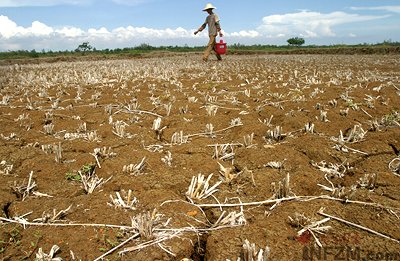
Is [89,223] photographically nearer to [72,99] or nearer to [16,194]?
[16,194]

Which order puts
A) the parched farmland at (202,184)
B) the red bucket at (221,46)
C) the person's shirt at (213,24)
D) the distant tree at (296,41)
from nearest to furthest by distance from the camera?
the parched farmland at (202,184), the person's shirt at (213,24), the red bucket at (221,46), the distant tree at (296,41)

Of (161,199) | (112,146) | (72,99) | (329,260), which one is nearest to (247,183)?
A: (161,199)

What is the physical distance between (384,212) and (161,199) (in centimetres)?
128

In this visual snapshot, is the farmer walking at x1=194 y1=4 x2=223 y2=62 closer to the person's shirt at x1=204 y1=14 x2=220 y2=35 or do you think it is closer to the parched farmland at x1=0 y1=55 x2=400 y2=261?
the person's shirt at x1=204 y1=14 x2=220 y2=35

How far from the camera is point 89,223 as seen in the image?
177cm

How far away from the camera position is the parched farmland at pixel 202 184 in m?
1.62

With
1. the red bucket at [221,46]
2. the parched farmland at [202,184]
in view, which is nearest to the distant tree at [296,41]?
the red bucket at [221,46]

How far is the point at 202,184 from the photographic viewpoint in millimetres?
2150

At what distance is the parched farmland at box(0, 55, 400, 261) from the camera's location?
1.62 m

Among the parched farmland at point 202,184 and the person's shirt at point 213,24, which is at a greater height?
the person's shirt at point 213,24

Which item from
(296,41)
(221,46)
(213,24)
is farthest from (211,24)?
(296,41)

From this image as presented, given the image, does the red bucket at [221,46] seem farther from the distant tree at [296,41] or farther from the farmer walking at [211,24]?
the distant tree at [296,41]

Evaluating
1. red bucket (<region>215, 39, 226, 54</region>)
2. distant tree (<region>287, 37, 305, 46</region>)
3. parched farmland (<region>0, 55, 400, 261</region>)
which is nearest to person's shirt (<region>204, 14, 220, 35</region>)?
red bucket (<region>215, 39, 226, 54</region>)

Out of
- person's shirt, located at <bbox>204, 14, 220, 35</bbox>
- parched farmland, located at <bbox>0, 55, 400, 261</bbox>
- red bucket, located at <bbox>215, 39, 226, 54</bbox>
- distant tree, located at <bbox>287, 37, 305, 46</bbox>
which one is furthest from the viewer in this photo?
distant tree, located at <bbox>287, 37, 305, 46</bbox>
